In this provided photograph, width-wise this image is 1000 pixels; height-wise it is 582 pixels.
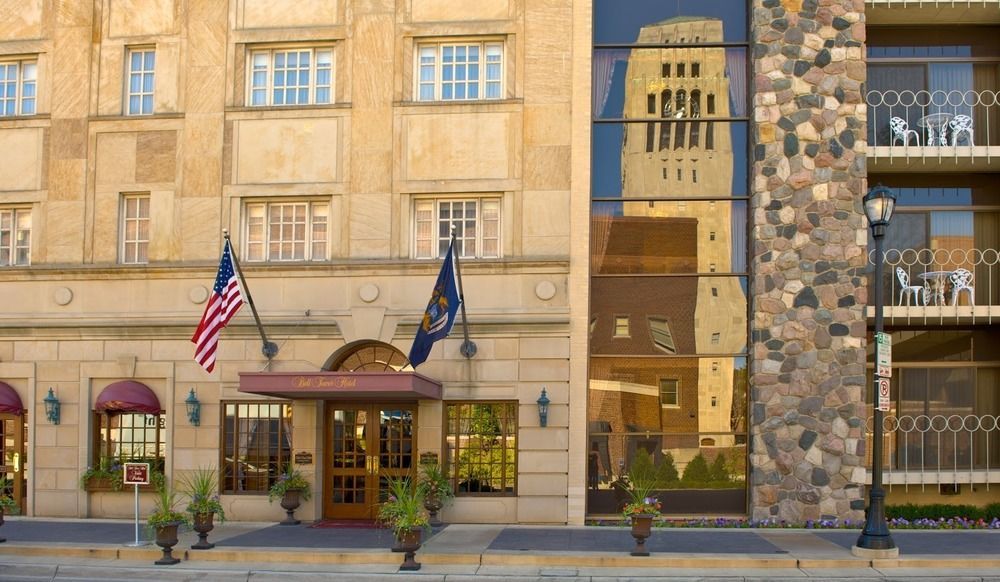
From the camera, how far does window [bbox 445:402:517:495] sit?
816 inches

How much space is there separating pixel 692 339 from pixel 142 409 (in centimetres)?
1175

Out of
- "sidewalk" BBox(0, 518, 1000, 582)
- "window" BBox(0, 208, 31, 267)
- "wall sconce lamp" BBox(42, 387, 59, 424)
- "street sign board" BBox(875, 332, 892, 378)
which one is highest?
"window" BBox(0, 208, 31, 267)

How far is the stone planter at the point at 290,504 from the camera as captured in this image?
67.6 feet

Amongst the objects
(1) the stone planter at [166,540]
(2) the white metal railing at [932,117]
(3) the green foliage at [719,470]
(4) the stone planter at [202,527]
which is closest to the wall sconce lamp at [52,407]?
(4) the stone planter at [202,527]

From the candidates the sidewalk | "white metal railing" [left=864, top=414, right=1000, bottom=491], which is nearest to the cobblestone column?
the sidewalk

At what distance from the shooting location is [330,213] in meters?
21.5

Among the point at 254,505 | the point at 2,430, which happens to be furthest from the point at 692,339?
the point at 2,430

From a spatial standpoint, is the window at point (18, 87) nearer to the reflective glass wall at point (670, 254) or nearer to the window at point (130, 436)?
the window at point (130, 436)

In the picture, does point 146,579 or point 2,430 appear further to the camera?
point 2,430

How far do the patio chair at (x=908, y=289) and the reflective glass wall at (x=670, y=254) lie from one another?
339cm

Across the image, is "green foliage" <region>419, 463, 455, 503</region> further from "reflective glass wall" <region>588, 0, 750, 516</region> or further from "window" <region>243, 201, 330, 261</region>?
"window" <region>243, 201, 330, 261</region>

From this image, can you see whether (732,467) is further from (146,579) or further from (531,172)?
(146,579)

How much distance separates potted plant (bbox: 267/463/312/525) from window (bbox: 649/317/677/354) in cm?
787

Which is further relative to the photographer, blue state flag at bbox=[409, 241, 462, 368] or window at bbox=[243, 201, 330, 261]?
window at bbox=[243, 201, 330, 261]
